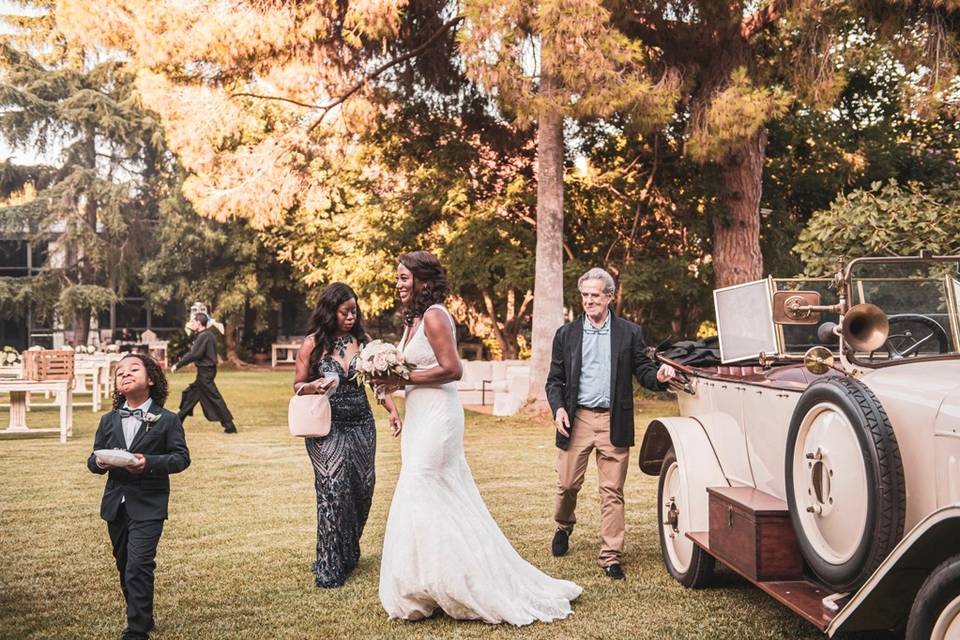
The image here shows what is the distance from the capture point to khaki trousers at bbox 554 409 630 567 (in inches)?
246

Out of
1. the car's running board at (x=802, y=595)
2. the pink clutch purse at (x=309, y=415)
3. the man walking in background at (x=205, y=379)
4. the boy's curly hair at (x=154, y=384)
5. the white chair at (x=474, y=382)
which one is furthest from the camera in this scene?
the white chair at (x=474, y=382)

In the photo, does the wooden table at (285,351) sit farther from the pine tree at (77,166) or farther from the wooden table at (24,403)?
the wooden table at (24,403)

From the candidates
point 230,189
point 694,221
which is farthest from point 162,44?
point 694,221

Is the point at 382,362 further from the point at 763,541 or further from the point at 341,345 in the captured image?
the point at 763,541

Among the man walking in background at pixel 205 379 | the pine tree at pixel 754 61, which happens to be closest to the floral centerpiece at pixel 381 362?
the man walking in background at pixel 205 379

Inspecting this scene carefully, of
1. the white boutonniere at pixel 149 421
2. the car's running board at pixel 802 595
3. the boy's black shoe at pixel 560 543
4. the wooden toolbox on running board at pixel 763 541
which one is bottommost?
the boy's black shoe at pixel 560 543

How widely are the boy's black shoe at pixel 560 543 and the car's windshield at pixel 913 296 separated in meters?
2.69

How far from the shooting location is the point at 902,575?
3615 millimetres

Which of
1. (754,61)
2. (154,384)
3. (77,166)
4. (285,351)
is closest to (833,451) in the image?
(154,384)

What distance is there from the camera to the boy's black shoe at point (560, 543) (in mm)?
6785

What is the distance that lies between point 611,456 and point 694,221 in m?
12.6

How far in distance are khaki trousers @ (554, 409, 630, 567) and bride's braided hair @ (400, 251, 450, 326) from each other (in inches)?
55.1

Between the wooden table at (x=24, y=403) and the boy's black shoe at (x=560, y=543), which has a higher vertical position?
the wooden table at (x=24, y=403)

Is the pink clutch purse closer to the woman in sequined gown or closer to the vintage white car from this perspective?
the woman in sequined gown
